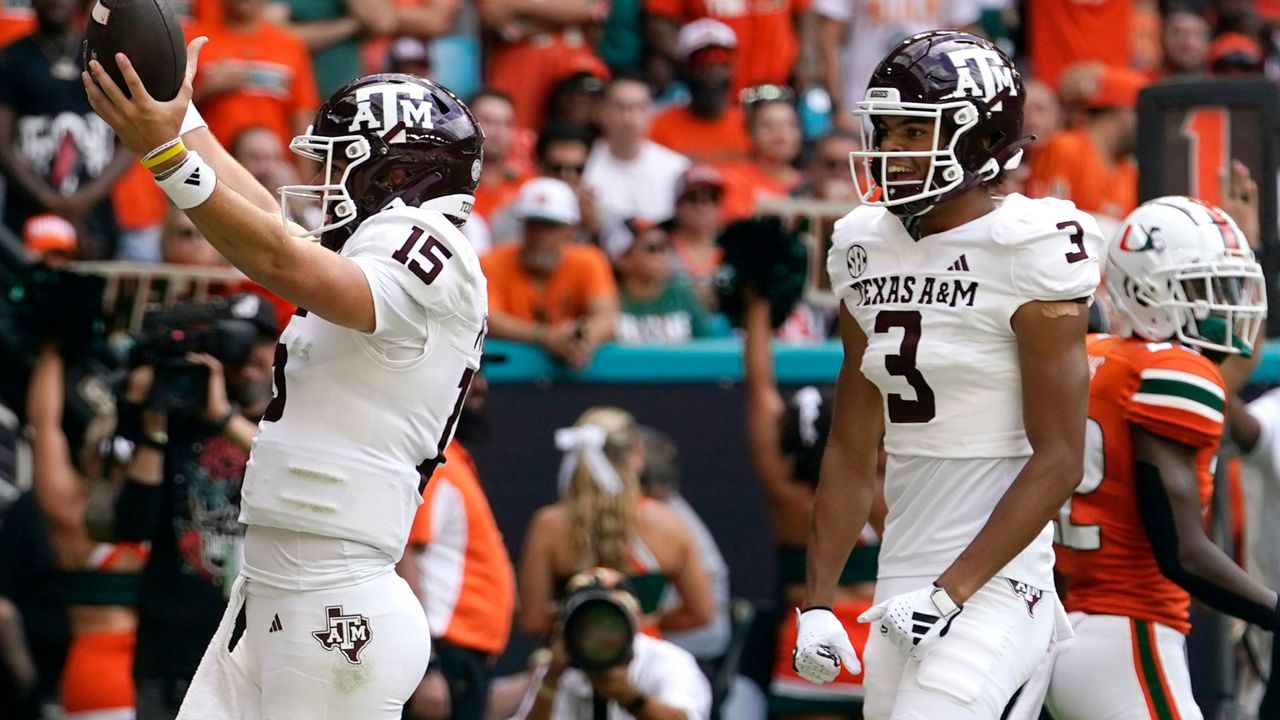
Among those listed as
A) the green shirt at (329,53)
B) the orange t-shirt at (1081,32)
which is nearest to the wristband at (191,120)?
the green shirt at (329,53)

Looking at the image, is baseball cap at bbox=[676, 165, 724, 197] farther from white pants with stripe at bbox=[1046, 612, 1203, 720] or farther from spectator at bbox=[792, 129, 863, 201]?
white pants with stripe at bbox=[1046, 612, 1203, 720]

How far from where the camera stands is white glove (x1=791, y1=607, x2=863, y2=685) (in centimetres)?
428

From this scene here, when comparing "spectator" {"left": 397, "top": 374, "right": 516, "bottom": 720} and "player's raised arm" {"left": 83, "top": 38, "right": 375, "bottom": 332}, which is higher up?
"player's raised arm" {"left": 83, "top": 38, "right": 375, "bottom": 332}

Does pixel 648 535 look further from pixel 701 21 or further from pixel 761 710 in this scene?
pixel 701 21

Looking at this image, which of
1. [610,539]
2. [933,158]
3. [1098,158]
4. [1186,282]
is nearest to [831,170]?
[1098,158]

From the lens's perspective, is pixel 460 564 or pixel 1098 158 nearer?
pixel 460 564

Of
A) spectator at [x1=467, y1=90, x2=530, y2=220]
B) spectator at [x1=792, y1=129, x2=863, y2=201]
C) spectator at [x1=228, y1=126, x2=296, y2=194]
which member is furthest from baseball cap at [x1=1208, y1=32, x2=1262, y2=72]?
spectator at [x1=228, y1=126, x2=296, y2=194]

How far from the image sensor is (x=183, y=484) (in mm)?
5816

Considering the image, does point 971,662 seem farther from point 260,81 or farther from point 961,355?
point 260,81

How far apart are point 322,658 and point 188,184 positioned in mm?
1040

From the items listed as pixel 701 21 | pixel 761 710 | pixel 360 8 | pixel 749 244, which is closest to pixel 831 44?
pixel 701 21

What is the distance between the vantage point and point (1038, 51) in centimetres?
1170

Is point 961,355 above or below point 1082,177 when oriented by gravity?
above

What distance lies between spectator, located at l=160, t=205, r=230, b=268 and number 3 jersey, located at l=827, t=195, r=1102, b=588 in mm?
3970
